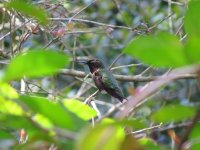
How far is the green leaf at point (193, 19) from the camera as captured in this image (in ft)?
1.81

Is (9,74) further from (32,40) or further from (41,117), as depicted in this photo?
(32,40)

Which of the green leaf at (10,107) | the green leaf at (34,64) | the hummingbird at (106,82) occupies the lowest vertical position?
the hummingbird at (106,82)

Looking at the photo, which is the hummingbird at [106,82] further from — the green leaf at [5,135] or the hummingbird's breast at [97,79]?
Result: the green leaf at [5,135]

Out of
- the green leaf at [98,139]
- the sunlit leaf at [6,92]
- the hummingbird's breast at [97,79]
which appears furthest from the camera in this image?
the hummingbird's breast at [97,79]

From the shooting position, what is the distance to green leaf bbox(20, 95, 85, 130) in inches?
21.6

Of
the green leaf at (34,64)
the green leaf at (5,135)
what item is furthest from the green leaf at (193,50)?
the green leaf at (5,135)

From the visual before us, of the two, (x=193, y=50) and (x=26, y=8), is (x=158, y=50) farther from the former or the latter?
(x=26, y=8)

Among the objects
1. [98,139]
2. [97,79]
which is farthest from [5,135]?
[97,79]

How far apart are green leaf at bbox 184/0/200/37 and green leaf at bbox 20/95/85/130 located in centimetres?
15

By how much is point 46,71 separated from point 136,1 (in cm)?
531

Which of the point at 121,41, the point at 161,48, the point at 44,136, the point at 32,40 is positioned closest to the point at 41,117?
the point at 44,136

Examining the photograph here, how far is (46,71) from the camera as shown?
528mm

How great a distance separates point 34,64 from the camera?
52cm

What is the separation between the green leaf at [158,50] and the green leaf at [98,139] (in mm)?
82
